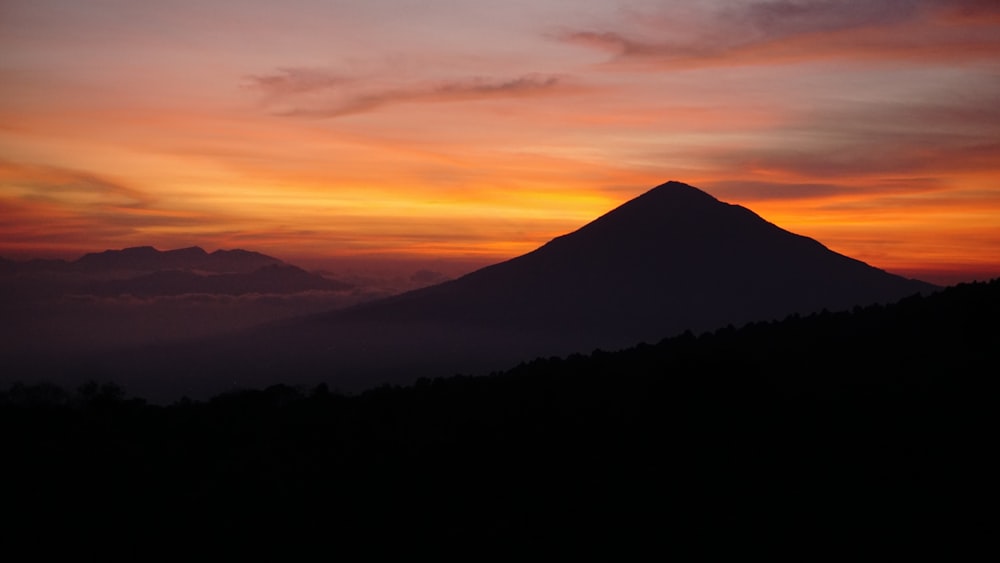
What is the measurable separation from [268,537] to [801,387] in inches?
594

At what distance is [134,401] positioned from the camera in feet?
122

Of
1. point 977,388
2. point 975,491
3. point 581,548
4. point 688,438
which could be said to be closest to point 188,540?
point 581,548

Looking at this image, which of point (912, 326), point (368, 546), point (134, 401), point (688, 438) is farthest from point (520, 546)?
point (134, 401)

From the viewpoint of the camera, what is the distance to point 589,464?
23.3m

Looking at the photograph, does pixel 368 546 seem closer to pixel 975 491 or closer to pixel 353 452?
pixel 353 452

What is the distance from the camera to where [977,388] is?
22.9m

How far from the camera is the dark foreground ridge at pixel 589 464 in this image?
1892cm

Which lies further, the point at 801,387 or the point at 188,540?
the point at 801,387

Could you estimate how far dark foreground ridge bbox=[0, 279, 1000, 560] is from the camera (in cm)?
1892

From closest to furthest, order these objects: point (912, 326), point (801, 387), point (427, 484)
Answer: point (427, 484)
point (801, 387)
point (912, 326)

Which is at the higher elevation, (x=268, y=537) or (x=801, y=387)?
(x=801, y=387)

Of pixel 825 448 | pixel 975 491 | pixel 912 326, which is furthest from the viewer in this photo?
pixel 912 326

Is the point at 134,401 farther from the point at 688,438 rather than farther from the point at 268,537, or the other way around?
the point at 688,438

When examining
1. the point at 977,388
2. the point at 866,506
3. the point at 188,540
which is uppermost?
the point at 977,388
